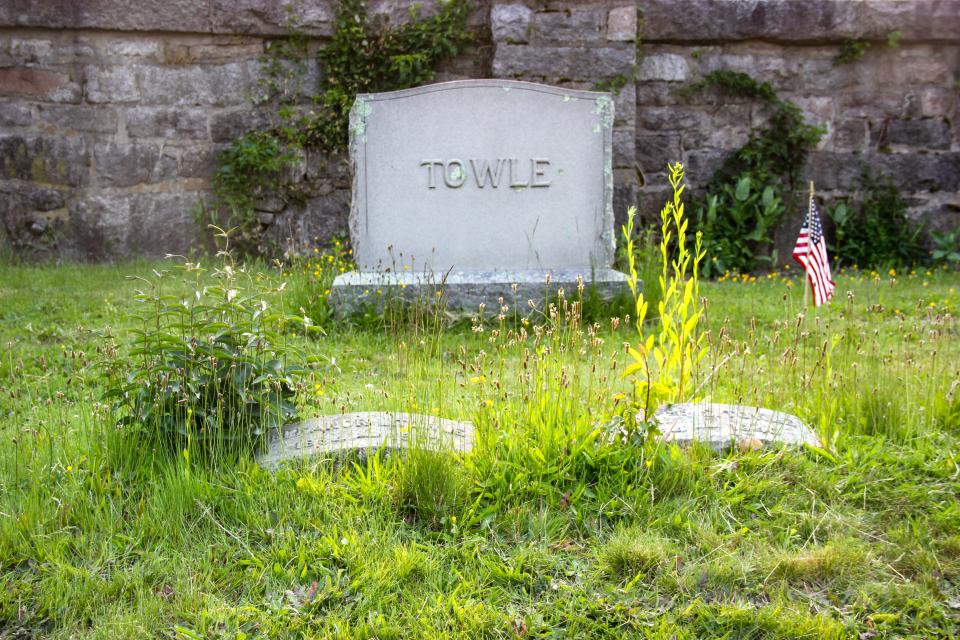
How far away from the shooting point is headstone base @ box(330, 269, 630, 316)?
519cm

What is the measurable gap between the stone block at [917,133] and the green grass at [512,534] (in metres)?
5.79

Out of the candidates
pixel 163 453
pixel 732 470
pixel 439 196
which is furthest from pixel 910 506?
pixel 439 196

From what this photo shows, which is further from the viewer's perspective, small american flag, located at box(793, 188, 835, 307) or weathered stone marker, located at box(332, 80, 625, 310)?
weathered stone marker, located at box(332, 80, 625, 310)

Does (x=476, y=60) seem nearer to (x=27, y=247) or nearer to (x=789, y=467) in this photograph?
(x=27, y=247)

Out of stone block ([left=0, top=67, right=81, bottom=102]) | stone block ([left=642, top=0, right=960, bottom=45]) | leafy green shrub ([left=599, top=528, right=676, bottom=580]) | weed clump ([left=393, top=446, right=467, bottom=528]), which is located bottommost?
leafy green shrub ([left=599, top=528, right=676, bottom=580])

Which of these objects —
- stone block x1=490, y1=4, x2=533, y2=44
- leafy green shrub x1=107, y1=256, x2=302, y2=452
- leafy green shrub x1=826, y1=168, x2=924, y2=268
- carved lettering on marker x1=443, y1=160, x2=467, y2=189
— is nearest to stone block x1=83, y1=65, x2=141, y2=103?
stone block x1=490, y1=4, x2=533, y2=44

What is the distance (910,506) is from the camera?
2596 mm

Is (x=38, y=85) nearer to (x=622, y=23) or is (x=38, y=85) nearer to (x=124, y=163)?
(x=124, y=163)

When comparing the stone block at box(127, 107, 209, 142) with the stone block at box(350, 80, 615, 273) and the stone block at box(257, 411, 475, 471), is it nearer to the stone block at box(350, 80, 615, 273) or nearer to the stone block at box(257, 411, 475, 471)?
the stone block at box(350, 80, 615, 273)

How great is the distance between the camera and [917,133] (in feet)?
26.2

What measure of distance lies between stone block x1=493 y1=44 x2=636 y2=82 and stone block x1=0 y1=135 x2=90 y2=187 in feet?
12.5

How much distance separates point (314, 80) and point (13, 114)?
104 inches

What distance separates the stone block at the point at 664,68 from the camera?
A: 7.68 m

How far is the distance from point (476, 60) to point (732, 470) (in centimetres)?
564
